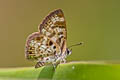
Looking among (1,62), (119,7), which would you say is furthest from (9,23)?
(119,7)

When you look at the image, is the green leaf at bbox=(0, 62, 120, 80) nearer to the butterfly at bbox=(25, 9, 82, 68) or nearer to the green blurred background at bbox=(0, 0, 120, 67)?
the butterfly at bbox=(25, 9, 82, 68)

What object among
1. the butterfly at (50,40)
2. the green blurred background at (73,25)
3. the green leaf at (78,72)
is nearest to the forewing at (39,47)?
the butterfly at (50,40)

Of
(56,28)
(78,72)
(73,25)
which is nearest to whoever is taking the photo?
(78,72)

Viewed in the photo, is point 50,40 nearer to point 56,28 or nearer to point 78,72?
point 56,28

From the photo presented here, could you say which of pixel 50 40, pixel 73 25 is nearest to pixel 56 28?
pixel 50 40

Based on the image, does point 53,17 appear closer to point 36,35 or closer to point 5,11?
point 36,35
